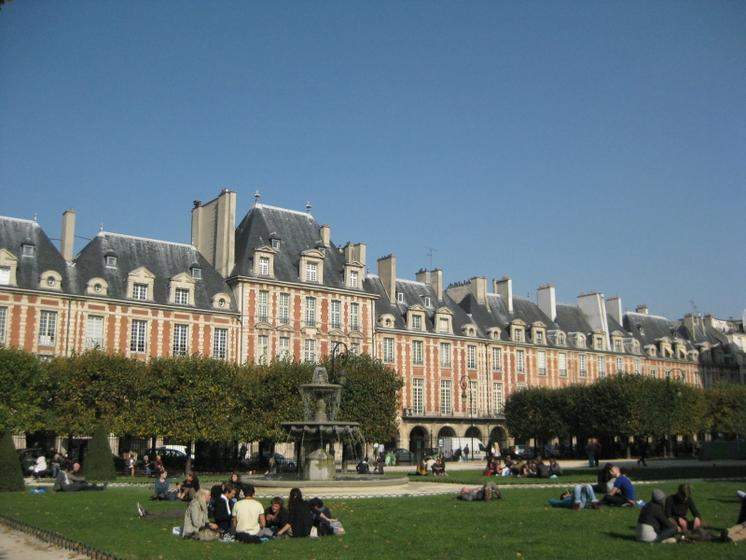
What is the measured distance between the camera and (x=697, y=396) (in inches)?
1891

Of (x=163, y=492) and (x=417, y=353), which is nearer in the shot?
(x=163, y=492)

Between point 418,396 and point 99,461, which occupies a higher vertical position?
point 418,396

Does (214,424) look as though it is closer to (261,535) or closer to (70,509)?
(70,509)

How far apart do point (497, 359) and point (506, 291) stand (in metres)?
5.96

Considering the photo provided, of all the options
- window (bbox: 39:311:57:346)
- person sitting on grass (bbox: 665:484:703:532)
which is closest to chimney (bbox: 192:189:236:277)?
window (bbox: 39:311:57:346)

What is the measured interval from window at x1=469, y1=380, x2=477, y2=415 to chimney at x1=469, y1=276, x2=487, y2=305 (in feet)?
21.3

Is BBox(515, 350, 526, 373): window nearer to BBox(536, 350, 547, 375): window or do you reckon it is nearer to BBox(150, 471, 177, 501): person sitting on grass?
BBox(536, 350, 547, 375): window

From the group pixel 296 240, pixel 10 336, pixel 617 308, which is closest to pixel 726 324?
pixel 617 308

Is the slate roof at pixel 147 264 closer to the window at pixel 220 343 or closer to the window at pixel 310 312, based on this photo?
the window at pixel 220 343

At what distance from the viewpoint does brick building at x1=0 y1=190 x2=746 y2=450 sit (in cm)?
3716

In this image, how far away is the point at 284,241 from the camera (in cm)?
4506

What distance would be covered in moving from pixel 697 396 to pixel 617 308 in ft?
52.1

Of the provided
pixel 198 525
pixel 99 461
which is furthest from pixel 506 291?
pixel 198 525

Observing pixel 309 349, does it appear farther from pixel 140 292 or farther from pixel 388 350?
pixel 140 292
